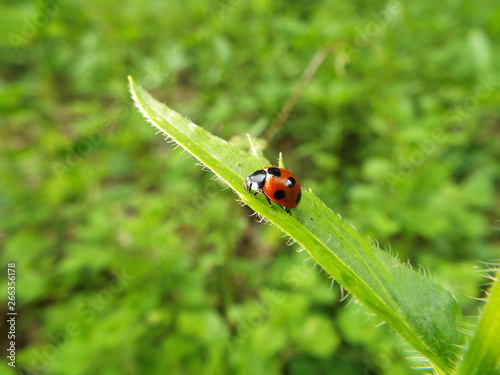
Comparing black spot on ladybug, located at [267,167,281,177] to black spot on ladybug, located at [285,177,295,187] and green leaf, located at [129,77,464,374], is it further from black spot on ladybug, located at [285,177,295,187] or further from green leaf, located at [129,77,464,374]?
green leaf, located at [129,77,464,374]

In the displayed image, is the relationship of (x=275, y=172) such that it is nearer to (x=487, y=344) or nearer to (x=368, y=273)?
(x=368, y=273)

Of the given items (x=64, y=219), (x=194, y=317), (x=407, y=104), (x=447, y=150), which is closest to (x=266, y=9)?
(x=407, y=104)

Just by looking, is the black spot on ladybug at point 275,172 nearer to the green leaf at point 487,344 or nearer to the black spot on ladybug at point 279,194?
the black spot on ladybug at point 279,194

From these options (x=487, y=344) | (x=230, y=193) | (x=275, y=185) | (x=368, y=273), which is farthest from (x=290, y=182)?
(x=230, y=193)

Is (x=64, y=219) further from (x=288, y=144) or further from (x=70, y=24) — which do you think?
(x=70, y=24)

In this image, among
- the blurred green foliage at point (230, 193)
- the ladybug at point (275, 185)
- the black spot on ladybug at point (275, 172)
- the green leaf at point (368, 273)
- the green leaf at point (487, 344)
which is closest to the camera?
the green leaf at point (487, 344)

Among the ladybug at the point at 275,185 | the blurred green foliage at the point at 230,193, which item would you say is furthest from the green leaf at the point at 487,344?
the blurred green foliage at the point at 230,193

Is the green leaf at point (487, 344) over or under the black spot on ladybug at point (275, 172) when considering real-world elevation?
over
